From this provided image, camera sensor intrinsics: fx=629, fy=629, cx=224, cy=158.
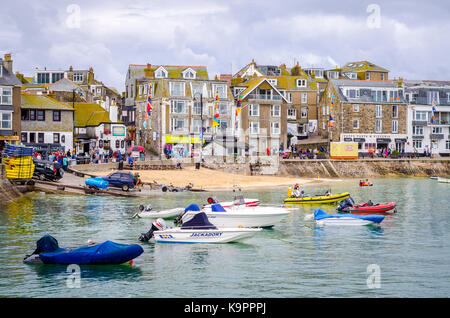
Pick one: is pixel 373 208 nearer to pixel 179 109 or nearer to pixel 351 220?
pixel 351 220

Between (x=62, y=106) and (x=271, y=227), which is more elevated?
(x=62, y=106)

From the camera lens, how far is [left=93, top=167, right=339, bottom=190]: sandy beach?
7069 centimetres

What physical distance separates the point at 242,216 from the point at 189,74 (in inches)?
2563

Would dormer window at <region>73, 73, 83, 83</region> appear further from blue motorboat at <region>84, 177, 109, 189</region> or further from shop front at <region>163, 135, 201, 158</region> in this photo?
blue motorboat at <region>84, 177, 109, 189</region>

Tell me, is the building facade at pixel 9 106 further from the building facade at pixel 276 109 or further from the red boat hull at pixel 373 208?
the red boat hull at pixel 373 208

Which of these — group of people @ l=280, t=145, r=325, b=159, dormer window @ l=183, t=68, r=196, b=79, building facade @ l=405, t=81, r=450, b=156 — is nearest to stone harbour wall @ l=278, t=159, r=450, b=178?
group of people @ l=280, t=145, r=325, b=159

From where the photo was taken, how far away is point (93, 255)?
27.9m

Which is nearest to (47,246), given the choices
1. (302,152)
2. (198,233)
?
(198,233)

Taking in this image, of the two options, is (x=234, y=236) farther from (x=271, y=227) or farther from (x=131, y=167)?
(x=131, y=167)

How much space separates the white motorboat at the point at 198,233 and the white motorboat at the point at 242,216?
3832mm

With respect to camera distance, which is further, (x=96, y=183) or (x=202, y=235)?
(x=96, y=183)
